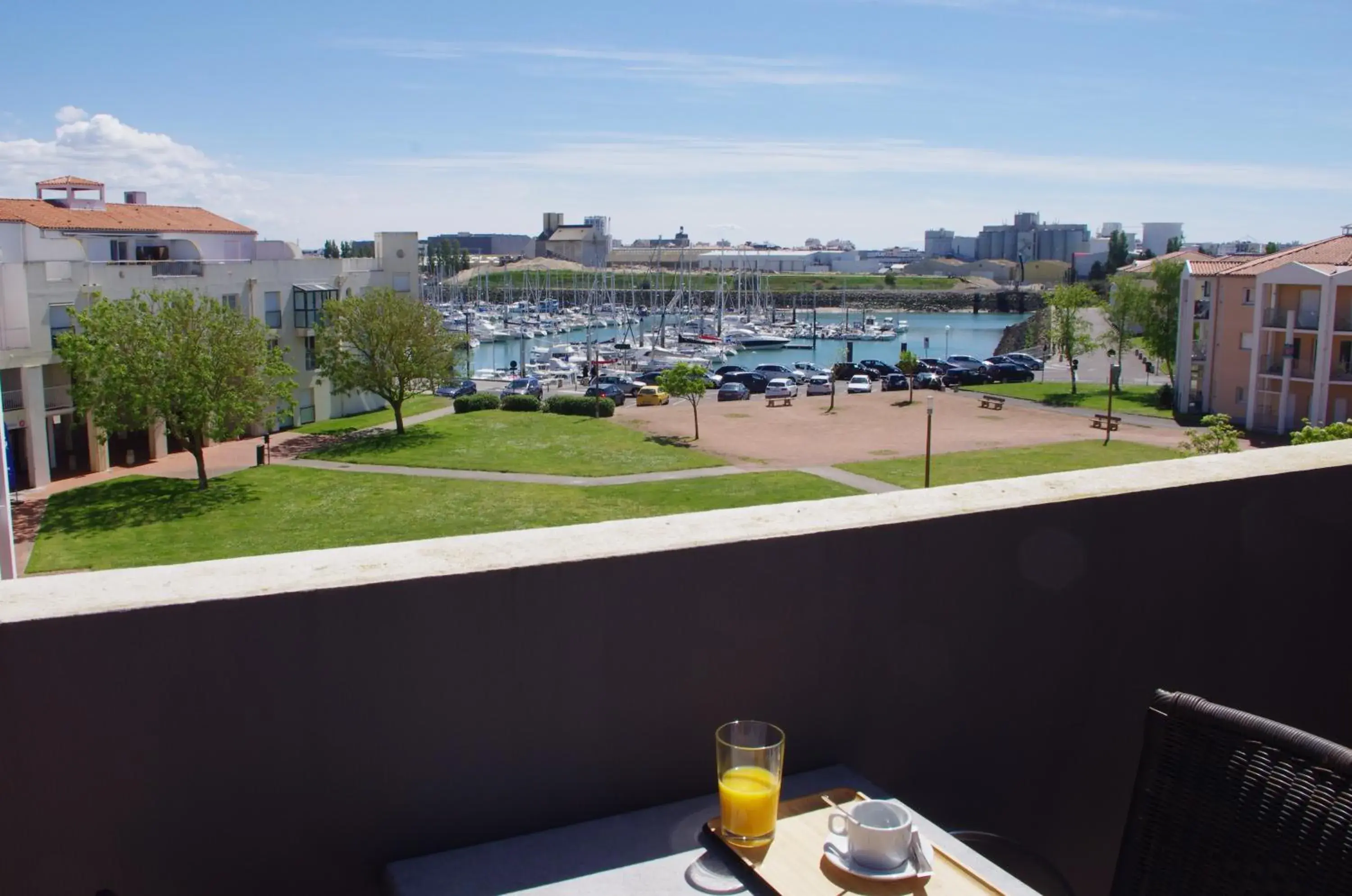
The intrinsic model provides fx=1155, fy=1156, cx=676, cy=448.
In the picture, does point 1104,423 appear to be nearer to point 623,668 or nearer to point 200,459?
point 200,459

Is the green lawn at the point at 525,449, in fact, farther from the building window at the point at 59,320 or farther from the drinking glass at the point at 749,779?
the drinking glass at the point at 749,779

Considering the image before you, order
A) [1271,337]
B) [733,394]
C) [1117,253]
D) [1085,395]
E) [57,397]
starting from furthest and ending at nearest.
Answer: [1117,253], [733,394], [1085,395], [1271,337], [57,397]

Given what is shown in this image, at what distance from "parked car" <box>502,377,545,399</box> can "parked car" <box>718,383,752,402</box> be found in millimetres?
10495

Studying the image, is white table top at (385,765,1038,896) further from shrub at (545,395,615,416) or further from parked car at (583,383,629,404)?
parked car at (583,383,629,404)

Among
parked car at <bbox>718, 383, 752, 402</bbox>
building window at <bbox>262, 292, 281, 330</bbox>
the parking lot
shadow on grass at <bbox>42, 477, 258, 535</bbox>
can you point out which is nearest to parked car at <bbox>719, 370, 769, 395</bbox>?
parked car at <bbox>718, 383, 752, 402</bbox>

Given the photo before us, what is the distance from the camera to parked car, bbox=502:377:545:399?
203 ft

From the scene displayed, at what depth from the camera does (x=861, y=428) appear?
142 ft

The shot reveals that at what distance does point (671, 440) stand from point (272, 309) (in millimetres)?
18509

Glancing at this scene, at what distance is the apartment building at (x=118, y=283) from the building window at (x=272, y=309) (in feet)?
0.14

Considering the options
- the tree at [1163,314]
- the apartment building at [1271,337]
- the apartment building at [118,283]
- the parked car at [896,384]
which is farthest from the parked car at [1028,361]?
the apartment building at [118,283]

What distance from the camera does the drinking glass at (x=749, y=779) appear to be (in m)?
2.51

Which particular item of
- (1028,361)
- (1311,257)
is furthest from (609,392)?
(1311,257)

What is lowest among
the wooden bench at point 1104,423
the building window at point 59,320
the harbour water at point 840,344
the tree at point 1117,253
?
the harbour water at point 840,344

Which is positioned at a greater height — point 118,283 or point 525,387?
point 118,283
